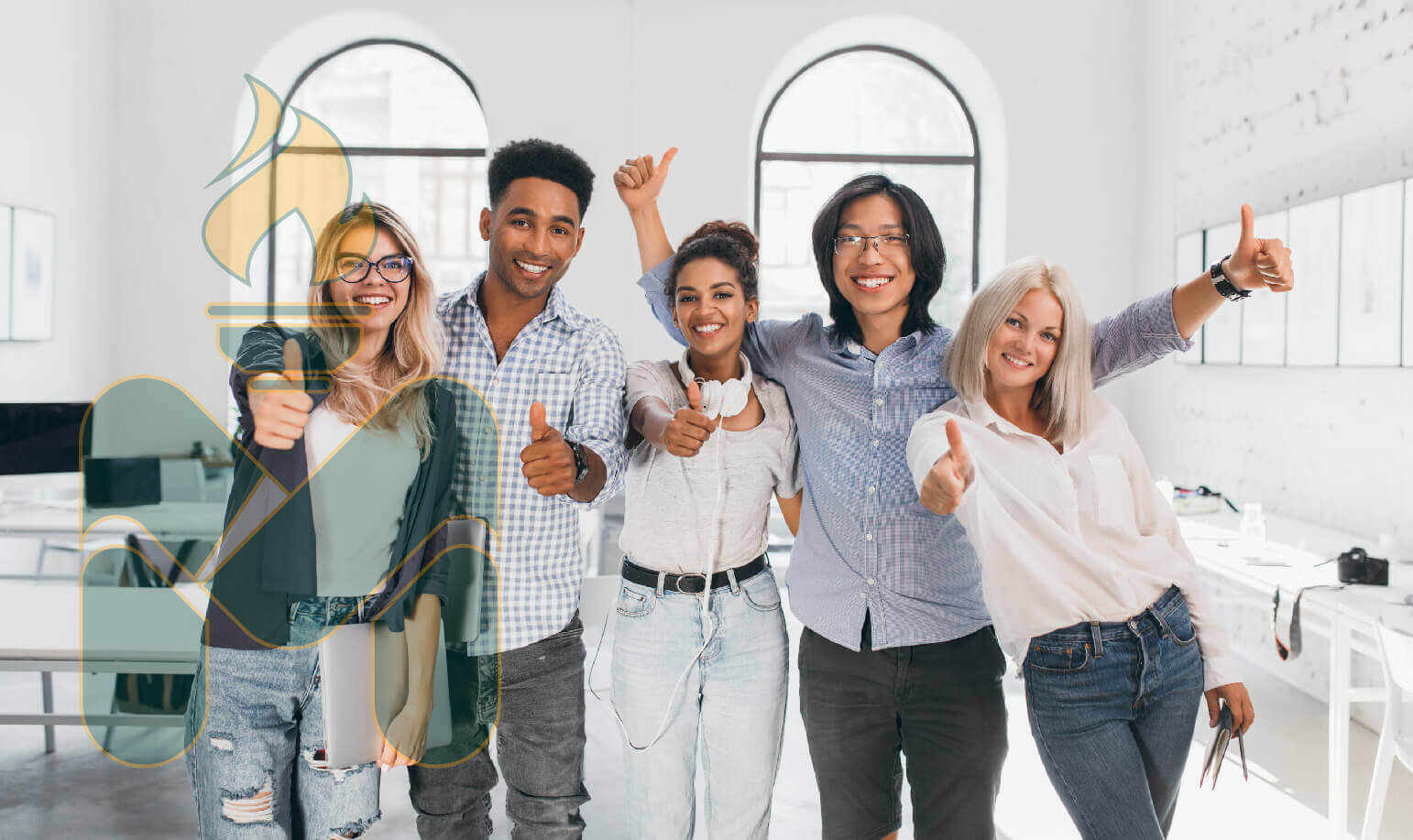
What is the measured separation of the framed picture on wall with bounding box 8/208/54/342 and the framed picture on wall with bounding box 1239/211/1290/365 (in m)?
6.13

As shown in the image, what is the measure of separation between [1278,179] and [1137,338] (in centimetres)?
314

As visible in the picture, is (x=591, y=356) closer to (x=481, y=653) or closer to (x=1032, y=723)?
(x=481, y=653)

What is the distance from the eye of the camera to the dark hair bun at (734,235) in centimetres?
173

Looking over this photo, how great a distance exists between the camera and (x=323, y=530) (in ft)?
3.71

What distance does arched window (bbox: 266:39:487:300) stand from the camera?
6109mm

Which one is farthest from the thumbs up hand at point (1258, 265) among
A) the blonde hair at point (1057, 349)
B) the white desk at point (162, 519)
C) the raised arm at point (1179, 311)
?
the white desk at point (162, 519)

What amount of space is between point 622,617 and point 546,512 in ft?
0.78

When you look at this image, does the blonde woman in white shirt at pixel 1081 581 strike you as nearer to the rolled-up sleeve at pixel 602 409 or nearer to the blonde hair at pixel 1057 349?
the blonde hair at pixel 1057 349

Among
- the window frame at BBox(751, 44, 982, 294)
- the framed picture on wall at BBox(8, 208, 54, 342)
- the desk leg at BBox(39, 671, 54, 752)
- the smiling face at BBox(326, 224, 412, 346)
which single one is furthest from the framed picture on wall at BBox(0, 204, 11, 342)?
the smiling face at BBox(326, 224, 412, 346)

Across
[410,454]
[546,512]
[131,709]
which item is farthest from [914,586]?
[131,709]

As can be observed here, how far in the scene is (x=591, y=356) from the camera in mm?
1677

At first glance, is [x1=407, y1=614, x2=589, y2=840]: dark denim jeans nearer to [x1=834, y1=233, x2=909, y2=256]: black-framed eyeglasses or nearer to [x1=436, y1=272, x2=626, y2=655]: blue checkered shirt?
[x1=436, y1=272, x2=626, y2=655]: blue checkered shirt

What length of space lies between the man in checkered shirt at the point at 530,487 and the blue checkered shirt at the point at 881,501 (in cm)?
38

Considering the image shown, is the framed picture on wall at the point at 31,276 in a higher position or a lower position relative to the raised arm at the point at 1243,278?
higher
